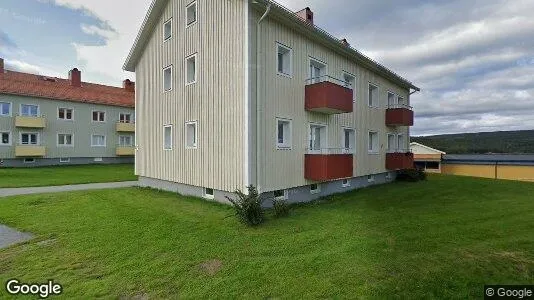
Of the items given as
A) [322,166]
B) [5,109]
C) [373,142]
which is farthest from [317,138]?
[5,109]

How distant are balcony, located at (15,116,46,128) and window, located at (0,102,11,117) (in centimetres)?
89

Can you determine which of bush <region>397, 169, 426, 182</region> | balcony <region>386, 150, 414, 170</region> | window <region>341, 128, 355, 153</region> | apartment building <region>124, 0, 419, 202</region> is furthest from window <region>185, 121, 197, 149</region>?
bush <region>397, 169, 426, 182</region>

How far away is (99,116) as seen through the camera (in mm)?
37344

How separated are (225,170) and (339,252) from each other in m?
6.22

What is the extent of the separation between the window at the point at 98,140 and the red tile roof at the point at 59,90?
4.09 metres

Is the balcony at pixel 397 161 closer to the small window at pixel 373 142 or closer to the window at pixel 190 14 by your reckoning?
the small window at pixel 373 142

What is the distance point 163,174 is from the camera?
16.3m

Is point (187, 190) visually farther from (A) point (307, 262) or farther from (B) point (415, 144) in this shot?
(B) point (415, 144)

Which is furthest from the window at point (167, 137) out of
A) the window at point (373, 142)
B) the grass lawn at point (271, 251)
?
the window at point (373, 142)

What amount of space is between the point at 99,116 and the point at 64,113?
3724mm

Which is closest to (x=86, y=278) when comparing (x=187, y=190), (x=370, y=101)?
(x=187, y=190)

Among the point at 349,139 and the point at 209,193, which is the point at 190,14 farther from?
the point at 349,139

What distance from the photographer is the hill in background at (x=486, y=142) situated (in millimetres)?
66438

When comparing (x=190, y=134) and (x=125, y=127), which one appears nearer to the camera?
(x=190, y=134)
